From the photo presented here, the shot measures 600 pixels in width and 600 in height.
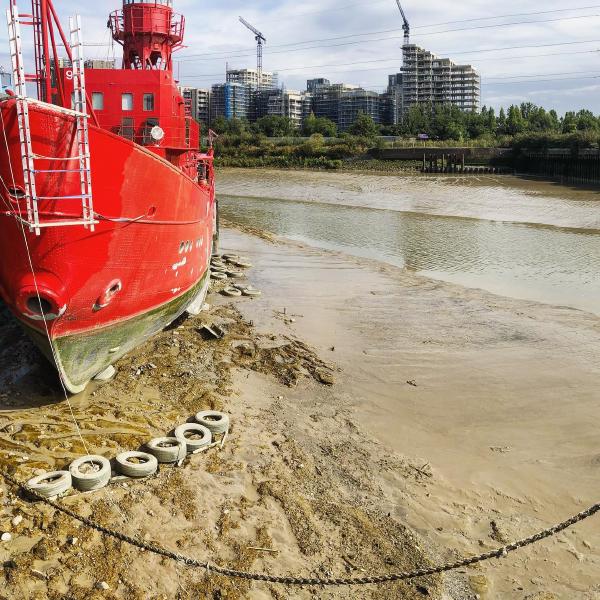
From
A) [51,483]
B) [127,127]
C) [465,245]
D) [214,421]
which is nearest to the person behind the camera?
[51,483]

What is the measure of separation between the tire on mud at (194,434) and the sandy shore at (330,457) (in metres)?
0.29

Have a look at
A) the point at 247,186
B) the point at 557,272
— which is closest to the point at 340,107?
the point at 247,186

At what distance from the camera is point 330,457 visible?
827cm

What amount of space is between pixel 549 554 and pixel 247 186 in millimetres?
57637

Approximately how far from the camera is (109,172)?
8477 mm

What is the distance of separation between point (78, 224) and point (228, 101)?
190 m

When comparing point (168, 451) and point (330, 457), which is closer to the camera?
point (168, 451)

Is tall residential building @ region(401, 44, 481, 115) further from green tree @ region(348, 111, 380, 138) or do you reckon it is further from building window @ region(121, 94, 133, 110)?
building window @ region(121, 94, 133, 110)

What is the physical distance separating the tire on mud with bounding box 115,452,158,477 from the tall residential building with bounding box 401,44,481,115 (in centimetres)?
18926

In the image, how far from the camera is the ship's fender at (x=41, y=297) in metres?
8.13

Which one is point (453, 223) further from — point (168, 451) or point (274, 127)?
point (274, 127)

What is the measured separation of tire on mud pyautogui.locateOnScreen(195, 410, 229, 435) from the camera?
8438 mm

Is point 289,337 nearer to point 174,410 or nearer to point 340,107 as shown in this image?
point 174,410

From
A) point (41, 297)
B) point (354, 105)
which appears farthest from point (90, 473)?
point (354, 105)
